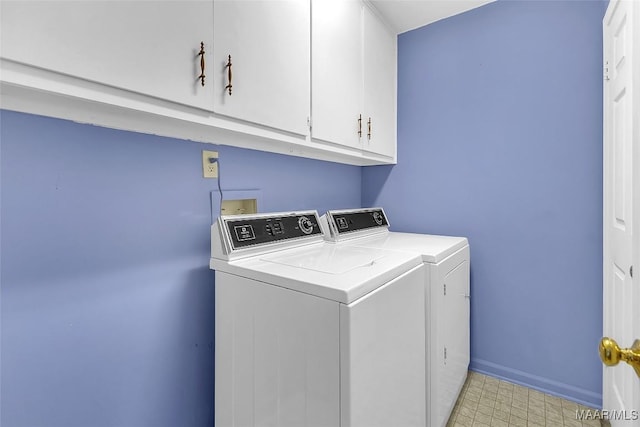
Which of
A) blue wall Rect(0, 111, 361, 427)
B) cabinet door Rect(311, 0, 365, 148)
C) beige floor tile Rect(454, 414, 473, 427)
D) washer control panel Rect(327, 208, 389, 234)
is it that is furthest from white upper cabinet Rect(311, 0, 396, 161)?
beige floor tile Rect(454, 414, 473, 427)

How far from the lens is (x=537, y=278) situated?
191cm

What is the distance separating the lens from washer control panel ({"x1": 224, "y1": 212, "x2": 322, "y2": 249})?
128cm

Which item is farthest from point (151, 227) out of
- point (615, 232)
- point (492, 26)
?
point (492, 26)

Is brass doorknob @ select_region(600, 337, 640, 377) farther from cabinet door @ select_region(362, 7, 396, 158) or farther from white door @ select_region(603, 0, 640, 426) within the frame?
cabinet door @ select_region(362, 7, 396, 158)

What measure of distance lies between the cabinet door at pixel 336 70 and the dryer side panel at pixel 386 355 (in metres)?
0.83

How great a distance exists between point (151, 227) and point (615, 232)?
2045 mm

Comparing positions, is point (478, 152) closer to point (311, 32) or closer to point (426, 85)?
point (426, 85)

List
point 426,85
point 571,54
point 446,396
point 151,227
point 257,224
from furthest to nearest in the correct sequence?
point 426,85
point 571,54
point 446,396
point 257,224
point 151,227

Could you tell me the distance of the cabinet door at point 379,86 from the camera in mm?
1938

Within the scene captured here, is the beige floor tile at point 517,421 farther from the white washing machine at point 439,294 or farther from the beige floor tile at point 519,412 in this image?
the white washing machine at point 439,294

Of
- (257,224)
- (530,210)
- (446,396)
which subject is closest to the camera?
(257,224)

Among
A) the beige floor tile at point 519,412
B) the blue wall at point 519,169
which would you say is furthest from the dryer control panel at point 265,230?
the beige floor tile at point 519,412

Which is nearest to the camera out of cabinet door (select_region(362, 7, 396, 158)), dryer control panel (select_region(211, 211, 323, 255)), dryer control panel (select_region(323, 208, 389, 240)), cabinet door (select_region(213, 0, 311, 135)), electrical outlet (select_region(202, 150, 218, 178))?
cabinet door (select_region(213, 0, 311, 135))

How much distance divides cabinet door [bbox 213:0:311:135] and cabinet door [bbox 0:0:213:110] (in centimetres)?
6
